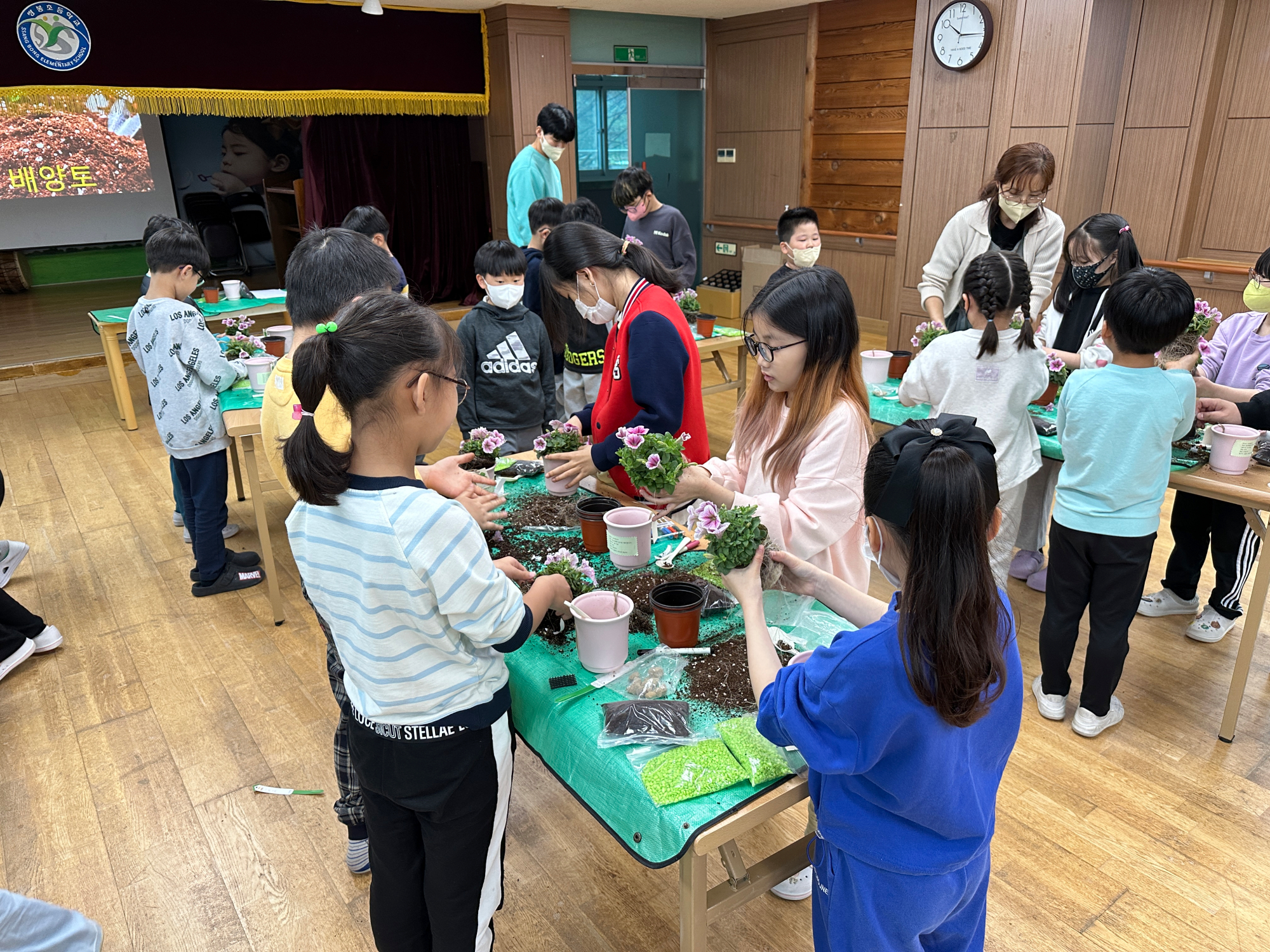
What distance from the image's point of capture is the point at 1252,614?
2.42 meters

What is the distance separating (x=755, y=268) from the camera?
8.00m

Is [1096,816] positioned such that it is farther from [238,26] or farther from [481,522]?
[238,26]

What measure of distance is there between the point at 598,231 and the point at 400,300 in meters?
1.08

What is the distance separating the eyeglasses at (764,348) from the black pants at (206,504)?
8.45ft

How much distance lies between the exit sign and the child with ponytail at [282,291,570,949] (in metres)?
7.29

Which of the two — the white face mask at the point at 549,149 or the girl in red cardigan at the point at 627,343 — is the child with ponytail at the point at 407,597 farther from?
the white face mask at the point at 549,149

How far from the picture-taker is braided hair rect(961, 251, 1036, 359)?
8.34 ft

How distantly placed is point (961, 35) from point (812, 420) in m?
4.81

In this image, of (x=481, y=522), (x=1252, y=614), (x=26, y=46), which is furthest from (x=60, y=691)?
(x=26, y=46)

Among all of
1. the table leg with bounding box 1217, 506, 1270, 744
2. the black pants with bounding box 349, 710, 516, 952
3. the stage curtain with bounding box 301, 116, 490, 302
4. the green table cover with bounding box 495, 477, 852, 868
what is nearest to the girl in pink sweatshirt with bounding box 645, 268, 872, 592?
the green table cover with bounding box 495, 477, 852, 868

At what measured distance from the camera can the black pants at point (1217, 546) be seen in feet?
9.74

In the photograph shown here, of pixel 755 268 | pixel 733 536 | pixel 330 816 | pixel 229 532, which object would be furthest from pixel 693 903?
pixel 755 268

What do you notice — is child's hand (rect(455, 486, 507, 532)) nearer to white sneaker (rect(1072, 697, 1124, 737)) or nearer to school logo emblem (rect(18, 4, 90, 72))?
white sneaker (rect(1072, 697, 1124, 737))

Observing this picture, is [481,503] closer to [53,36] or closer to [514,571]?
[514,571]
